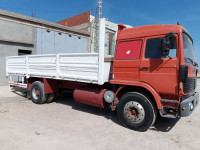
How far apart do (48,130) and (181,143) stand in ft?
10.3

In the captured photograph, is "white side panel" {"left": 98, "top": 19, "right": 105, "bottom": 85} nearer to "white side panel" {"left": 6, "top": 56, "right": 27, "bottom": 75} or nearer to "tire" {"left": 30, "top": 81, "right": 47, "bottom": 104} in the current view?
"tire" {"left": 30, "top": 81, "right": 47, "bottom": 104}

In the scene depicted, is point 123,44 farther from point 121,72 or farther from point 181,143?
point 181,143

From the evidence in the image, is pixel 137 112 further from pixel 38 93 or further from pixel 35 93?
pixel 35 93

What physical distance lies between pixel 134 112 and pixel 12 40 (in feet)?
34.2

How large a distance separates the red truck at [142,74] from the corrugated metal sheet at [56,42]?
8119 millimetres

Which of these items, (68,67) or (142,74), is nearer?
(142,74)

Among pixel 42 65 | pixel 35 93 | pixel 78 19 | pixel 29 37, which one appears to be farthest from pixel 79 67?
pixel 78 19

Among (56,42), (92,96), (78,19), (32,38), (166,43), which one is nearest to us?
(166,43)

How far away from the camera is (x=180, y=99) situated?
362 cm

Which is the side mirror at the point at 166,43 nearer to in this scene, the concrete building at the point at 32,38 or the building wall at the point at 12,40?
the concrete building at the point at 32,38

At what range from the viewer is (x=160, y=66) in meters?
3.70

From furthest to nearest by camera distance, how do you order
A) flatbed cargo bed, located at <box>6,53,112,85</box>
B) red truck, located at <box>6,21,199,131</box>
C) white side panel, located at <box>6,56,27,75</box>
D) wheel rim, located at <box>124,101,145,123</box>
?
white side panel, located at <box>6,56,27,75</box> → flatbed cargo bed, located at <box>6,53,112,85</box> → wheel rim, located at <box>124,101,145,123</box> → red truck, located at <box>6,21,199,131</box>

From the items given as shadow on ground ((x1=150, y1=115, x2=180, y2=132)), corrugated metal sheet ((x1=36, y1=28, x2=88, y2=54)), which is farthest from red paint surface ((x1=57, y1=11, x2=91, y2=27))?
shadow on ground ((x1=150, y1=115, x2=180, y2=132))

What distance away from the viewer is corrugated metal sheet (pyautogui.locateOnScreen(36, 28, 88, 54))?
41.0 feet
